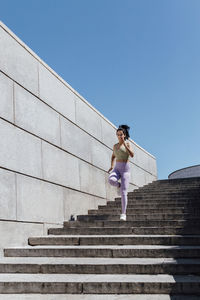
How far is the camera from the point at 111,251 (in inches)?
252

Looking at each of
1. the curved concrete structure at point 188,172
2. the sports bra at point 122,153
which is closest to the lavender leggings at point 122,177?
the sports bra at point 122,153

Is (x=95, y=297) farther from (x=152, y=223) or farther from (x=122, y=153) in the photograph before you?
(x=122, y=153)

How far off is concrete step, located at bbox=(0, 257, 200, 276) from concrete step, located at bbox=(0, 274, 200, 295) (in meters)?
0.17

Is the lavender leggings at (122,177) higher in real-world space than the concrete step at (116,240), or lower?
higher

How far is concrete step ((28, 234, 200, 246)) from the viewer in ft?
22.3

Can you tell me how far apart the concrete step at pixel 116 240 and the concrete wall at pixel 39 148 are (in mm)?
385

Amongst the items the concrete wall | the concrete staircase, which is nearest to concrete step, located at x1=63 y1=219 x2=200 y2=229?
the concrete staircase

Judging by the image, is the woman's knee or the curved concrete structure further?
the curved concrete structure

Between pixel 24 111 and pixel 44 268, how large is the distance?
3.01 meters

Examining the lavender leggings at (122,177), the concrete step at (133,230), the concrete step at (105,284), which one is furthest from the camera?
the lavender leggings at (122,177)

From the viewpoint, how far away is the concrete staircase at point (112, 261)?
5.12 m

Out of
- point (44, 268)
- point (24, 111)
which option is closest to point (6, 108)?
point (24, 111)

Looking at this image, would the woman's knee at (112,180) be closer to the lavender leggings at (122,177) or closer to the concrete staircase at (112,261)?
the lavender leggings at (122,177)

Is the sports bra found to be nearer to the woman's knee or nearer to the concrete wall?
the woman's knee
